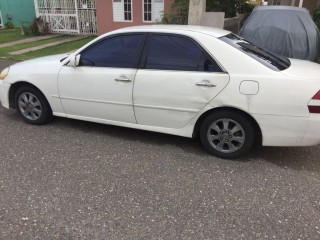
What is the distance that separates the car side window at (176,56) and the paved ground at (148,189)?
3.57 feet

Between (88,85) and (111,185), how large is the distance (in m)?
1.57

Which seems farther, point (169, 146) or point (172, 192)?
point (169, 146)

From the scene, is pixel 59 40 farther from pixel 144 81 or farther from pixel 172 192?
pixel 172 192

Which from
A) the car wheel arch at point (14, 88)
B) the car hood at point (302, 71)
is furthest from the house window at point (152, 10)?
the car hood at point (302, 71)

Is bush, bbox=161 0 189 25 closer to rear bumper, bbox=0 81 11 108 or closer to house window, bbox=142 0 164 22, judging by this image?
house window, bbox=142 0 164 22

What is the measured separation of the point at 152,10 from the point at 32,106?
34.9 feet

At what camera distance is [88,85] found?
4.38 m

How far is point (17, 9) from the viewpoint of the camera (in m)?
19.5

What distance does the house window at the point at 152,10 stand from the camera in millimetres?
14203

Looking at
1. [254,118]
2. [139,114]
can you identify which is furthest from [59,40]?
[254,118]

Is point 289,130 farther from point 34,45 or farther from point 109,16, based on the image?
point 109,16

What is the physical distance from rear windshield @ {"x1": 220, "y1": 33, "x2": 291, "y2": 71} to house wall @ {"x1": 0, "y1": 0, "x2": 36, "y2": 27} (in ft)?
59.9

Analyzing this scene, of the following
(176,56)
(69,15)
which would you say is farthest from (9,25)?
(176,56)

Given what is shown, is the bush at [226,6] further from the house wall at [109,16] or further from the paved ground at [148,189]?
the paved ground at [148,189]
